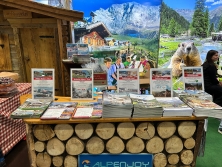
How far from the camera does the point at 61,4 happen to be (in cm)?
398

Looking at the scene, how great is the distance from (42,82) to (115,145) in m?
0.86

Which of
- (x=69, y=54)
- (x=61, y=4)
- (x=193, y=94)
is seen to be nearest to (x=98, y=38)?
(x=61, y=4)

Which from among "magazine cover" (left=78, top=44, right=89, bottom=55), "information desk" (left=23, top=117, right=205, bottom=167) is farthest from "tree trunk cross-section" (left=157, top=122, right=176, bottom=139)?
"magazine cover" (left=78, top=44, right=89, bottom=55)

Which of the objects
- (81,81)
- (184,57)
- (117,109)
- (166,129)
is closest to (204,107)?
(166,129)

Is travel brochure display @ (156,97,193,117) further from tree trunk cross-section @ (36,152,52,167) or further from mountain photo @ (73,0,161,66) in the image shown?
mountain photo @ (73,0,161,66)

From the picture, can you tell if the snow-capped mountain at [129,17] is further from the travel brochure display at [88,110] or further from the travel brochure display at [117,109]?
the travel brochure display at [117,109]

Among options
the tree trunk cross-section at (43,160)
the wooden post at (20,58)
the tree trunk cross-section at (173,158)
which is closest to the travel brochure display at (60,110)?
the tree trunk cross-section at (43,160)

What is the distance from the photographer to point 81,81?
5.76ft

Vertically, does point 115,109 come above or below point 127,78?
below

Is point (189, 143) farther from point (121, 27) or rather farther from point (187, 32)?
point (187, 32)

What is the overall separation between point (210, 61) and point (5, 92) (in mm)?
3422

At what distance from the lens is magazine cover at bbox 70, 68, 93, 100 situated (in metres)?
1.75

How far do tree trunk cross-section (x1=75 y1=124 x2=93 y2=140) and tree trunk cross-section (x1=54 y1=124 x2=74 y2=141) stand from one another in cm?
5

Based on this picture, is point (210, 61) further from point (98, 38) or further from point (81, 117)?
point (81, 117)
